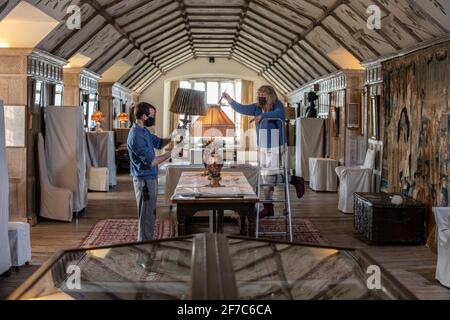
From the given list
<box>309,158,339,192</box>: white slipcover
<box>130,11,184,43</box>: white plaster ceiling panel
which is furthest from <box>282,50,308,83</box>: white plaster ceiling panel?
<box>309,158,339,192</box>: white slipcover

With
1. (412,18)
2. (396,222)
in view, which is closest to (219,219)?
(396,222)

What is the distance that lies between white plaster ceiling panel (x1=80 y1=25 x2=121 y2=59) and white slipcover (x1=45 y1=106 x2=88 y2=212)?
2218mm

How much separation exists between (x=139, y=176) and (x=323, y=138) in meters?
9.98

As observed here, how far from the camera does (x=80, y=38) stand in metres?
10.4

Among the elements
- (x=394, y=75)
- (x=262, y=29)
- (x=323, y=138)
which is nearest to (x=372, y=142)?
(x=394, y=75)

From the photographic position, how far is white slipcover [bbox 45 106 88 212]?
9430 mm

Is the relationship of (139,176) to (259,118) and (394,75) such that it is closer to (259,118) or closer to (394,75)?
(259,118)

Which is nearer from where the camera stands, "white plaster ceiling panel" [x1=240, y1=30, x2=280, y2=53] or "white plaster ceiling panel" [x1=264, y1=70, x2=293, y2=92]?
"white plaster ceiling panel" [x1=240, y1=30, x2=280, y2=53]

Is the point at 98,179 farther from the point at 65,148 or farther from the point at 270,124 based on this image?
the point at 270,124

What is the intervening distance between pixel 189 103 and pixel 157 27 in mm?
8583

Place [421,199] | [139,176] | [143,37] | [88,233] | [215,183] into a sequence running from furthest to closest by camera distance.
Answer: [143,37]
[88,233]
[421,199]
[215,183]
[139,176]

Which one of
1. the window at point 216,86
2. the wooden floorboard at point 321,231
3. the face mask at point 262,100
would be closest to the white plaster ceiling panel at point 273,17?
the wooden floorboard at point 321,231

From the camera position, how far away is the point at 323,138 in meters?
14.9

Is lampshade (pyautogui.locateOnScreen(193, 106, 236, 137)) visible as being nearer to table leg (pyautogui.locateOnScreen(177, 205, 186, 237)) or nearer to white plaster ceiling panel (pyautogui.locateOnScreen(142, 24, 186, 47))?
table leg (pyautogui.locateOnScreen(177, 205, 186, 237))
